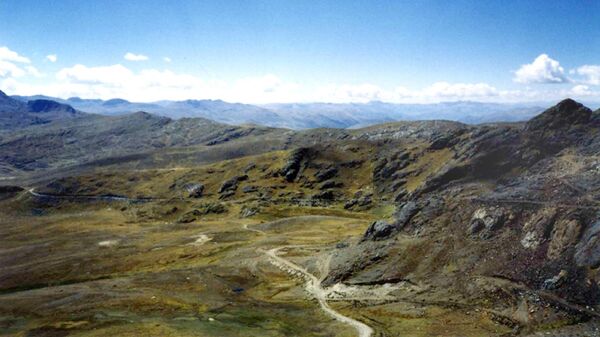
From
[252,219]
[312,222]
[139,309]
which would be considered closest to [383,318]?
[139,309]

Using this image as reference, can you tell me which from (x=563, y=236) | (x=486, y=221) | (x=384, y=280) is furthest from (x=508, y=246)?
(x=384, y=280)

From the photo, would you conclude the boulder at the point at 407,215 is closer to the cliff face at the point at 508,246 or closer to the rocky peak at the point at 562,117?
the cliff face at the point at 508,246

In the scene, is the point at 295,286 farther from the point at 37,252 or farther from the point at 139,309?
the point at 37,252

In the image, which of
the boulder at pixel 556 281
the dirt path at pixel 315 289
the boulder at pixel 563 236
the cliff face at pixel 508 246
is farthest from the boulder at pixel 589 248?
the dirt path at pixel 315 289

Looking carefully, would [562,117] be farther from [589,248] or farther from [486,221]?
[589,248]

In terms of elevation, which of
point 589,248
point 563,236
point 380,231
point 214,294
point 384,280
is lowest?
point 214,294

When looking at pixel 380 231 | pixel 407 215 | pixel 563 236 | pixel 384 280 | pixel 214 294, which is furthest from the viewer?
pixel 380 231

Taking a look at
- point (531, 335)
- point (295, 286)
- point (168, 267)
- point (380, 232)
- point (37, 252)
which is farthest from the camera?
point (37, 252)
